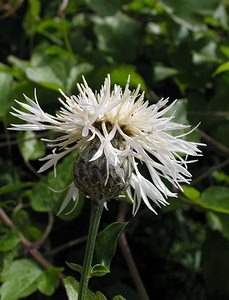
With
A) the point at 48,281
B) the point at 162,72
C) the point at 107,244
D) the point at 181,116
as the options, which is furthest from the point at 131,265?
the point at 162,72

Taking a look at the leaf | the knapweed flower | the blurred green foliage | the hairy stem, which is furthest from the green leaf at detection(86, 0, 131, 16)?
the knapweed flower

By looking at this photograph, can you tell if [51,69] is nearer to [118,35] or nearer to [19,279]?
[118,35]

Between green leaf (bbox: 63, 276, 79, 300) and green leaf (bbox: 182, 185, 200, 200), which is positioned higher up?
green leaf (bbox: 63, 276, 79, 300)

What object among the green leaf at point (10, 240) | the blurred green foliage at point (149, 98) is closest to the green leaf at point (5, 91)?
the blurred green foliage at point (149, 98)

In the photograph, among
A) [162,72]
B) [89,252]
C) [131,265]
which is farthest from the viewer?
[162,72]

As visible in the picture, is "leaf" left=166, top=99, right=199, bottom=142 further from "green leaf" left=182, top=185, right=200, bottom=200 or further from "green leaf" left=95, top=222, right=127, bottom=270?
"green leaf" left=95, top=222, right=127, bottom=270
